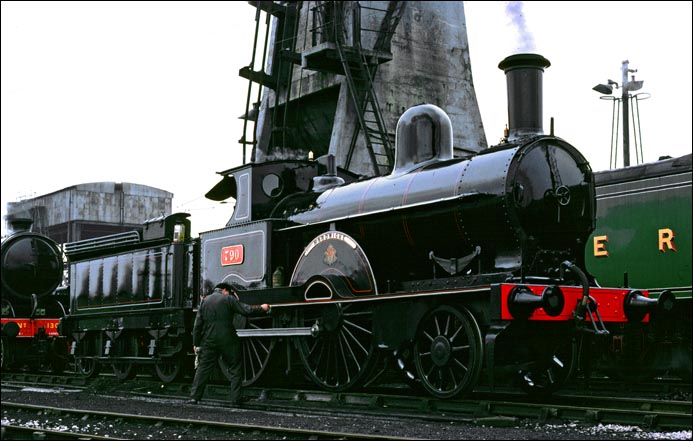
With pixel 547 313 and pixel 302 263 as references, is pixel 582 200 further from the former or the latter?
pixel 302 263

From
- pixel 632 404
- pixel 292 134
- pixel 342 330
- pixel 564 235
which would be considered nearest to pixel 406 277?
pixel 342 330

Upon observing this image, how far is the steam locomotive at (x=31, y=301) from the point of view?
1686cm

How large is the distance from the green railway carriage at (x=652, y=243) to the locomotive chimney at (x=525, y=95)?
2747mm

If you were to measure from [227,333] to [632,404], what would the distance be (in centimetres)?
459

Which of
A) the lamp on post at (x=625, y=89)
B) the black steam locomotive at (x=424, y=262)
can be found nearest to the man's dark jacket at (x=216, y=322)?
the black steam locomotive at (x=424, y=262)

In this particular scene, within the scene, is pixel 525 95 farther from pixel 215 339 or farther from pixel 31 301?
pixel 31 301

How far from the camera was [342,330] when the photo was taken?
34.1ft

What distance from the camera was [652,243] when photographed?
38.3ft

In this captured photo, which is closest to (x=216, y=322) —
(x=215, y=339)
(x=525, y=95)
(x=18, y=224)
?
(x=215, y=339)

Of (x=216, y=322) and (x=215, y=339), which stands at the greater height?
(x=216, y=322)

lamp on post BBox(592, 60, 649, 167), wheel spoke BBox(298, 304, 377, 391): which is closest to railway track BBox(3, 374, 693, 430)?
wheel spoke BBox(298, 304, 377, 391)

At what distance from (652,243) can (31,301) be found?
39.6ft

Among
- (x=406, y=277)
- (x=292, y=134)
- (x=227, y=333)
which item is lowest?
(x=227, y=333)

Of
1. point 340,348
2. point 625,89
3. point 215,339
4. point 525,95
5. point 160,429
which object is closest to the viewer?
point 160,429
